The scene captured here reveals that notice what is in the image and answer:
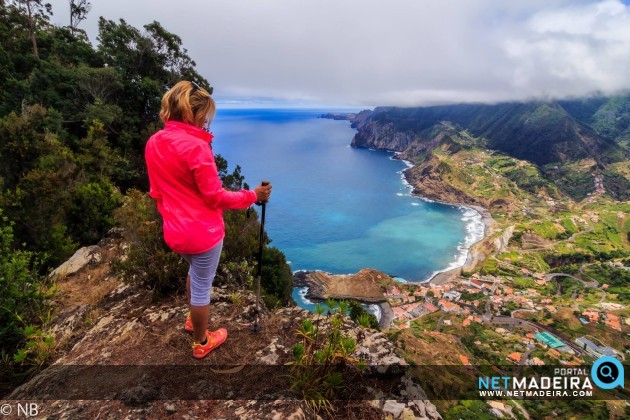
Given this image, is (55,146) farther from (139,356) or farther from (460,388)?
(460,388)

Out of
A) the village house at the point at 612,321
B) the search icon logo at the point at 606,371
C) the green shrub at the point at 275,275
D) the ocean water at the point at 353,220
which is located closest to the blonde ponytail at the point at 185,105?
the search icon logo at the point at 606,371

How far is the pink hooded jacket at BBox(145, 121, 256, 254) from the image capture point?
2.52m

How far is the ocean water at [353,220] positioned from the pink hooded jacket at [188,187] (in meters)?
52.5

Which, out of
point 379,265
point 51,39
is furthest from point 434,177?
point 51,39

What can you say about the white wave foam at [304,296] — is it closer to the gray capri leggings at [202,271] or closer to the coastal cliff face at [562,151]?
the gray capri leggings at [202,271]

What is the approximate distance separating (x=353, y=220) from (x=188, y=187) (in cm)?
8736

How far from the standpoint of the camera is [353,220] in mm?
89000

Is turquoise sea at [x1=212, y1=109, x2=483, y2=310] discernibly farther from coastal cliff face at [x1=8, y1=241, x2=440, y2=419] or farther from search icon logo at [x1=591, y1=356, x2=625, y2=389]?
coastal cliff face at [x1=8, y1=241, x2=440, y2=419]

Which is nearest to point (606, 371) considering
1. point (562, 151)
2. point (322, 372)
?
point (322, 372)

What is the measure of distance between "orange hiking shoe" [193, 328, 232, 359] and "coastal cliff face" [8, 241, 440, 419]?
7cm

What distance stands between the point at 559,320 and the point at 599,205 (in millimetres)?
100682

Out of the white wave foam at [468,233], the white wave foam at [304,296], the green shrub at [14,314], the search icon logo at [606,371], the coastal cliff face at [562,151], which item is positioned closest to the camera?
the green shrub at [14,314]

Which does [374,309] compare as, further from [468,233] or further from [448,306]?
[468,233]

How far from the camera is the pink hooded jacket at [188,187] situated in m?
2.52
